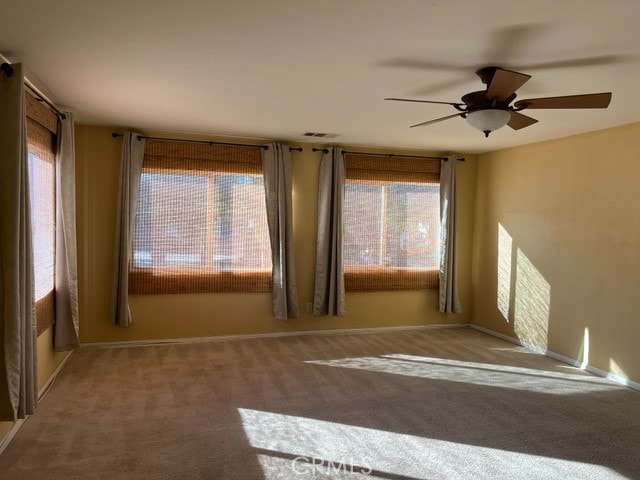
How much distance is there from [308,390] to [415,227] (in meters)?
2.79

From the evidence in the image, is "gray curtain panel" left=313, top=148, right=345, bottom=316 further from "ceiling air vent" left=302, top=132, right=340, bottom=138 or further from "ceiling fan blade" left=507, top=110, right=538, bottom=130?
"ceiling fan blade" left=507, top=110, right=538, bottom=130

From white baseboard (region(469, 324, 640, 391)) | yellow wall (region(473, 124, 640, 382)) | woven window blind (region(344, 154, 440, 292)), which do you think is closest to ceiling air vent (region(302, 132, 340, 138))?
woven window blind (region(344, 154, 440, 292))

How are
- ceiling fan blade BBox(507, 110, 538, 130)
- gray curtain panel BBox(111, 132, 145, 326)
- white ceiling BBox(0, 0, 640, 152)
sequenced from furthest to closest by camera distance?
gray curtain panel BBox(111, 132, 145, 326), ceiling fan blade BBox(507, 110, 538, 130), white ceiling BBox(0, 0, 640, 152)

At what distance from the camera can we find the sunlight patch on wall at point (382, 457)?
2504 millimetres

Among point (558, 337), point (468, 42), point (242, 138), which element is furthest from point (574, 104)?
point (242, 138)

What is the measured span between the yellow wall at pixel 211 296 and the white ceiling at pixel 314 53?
38.7 inches

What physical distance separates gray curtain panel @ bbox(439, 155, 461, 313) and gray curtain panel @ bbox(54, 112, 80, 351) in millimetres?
4043

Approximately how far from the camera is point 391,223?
568 cm

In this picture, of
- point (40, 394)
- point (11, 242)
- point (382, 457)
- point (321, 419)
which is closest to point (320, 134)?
point (321, 419)

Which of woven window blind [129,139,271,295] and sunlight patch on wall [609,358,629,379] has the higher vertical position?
woven window blind [129,139,271,295]

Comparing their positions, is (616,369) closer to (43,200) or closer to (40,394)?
(40,394)

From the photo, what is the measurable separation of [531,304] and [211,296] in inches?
136

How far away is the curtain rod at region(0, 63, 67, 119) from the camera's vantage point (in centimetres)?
247

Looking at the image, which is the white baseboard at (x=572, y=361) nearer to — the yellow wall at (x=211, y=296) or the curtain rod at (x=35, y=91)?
the yellow wall at (x=211, y=296)
